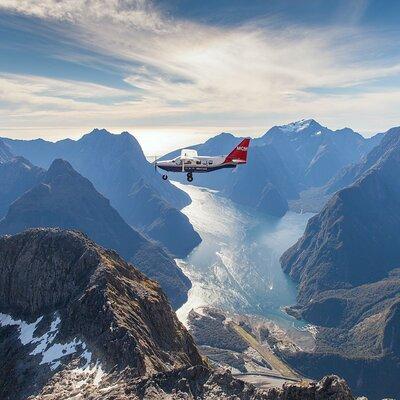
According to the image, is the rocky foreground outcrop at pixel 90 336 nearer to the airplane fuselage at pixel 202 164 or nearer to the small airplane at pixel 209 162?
the small airplane at pixel 209 162

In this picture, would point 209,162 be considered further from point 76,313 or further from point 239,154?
point 76,313

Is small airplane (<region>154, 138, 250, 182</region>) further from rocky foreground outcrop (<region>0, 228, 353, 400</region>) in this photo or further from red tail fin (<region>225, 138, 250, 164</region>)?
rocky foreground outcrop (<region>0, 228, 353, 400</region>)

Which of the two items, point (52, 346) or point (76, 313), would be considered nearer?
point (52, 346)

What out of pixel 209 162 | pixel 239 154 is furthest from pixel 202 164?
pixel 239 154

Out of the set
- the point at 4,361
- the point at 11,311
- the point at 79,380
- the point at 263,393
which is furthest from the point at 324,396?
the point at 11,311

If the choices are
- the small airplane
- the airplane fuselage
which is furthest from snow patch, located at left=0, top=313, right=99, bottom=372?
the airplane fuselage

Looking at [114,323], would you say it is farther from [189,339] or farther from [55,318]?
[189,339]

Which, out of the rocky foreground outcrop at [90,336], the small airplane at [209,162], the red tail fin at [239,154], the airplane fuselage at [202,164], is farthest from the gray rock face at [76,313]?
the red tail fin at [239,154]
